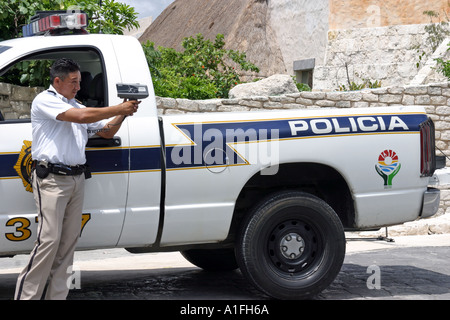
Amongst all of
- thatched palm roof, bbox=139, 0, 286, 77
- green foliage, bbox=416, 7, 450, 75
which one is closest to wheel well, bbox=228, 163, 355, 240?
green foliage, bbox=416, 7, 450, 75

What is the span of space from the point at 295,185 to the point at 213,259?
5.33ft

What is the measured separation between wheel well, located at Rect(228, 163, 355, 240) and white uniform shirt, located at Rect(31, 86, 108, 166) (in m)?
1.51

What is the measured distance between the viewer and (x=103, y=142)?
5.38 m

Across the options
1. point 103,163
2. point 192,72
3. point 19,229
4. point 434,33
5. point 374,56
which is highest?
point 434,33

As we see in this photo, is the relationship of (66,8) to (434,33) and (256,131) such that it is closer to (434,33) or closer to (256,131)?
(256,131)

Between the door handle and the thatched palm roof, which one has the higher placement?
the thatched palm roof

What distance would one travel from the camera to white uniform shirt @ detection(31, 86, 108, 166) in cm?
500

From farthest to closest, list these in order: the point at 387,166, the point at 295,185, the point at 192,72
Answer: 1. the point at 192,72
2. the point at 295,185
3. the point at 387,166

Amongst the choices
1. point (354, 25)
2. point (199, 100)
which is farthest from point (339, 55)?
point (199, 100)

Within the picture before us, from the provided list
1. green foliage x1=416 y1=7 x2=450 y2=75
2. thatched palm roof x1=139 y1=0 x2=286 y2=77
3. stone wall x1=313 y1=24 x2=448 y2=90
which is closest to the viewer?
green foliage x1=416 y1=7 x2=450 y2=75

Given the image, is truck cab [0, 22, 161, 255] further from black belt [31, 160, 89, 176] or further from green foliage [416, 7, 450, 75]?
green foliage [416, 7, 450, 75]

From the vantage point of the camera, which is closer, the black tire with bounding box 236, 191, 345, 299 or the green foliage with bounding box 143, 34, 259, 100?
the black tire with bounding box 236, 191, 345, 299

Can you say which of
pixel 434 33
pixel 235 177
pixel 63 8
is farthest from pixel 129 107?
pixel 434 33

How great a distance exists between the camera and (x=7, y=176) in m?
5.18
